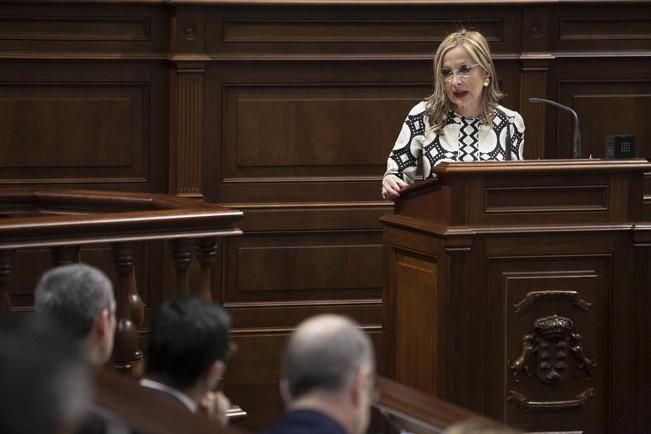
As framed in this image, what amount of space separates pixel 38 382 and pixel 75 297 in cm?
167

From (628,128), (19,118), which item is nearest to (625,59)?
(628,128)

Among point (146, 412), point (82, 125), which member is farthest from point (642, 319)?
point (146, 412)

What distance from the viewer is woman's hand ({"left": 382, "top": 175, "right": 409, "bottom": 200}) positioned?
528 centimetres

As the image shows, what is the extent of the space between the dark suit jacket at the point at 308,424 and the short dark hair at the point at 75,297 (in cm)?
79

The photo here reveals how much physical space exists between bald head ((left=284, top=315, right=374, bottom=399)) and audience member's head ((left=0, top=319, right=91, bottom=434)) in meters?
1.06

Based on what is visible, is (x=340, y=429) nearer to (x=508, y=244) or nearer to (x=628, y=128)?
(x=508, y=244)

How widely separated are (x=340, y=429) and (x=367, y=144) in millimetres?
4561

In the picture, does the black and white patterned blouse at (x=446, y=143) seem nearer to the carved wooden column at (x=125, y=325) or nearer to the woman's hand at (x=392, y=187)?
the woman's hand at (x=392, y=187)

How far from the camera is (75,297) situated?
10.5 feet

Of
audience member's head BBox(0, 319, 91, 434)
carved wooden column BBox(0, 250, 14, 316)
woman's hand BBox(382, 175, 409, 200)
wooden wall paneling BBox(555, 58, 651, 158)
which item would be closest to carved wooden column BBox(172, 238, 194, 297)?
carved wooden column BBox(0, 250, 14, 316)

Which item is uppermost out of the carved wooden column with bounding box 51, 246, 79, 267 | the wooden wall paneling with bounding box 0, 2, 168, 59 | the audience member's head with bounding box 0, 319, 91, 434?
the wooden wall paneling with bounding box 0, 2, 168, 59

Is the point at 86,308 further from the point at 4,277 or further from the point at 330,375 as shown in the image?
the point at 4,277

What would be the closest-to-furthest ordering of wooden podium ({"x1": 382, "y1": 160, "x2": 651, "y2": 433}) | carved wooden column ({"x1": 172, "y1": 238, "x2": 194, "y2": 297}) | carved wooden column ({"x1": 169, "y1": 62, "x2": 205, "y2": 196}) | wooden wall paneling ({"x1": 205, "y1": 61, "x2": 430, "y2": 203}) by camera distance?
1. carved wooden column ({"x1": 172, "y1": 238, "x2": 194, "y2": 297})
2. wooden podium ({"x1": 382, "y1": 160, "x2": 651, "y2": 433})
3. carved wooden column ({"x1": 169, "y1": 62, "x2": 205, "y2": 196})
4. wooden wall paneling ({"x1": 205, "y1": 61, "x2": 430, "y2": 203})

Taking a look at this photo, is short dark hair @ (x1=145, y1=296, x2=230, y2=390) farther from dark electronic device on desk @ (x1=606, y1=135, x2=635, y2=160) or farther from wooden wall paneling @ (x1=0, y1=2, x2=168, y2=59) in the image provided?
wooden wall paneling @ (x1=0, y1=2, x2=168, y2=59)
